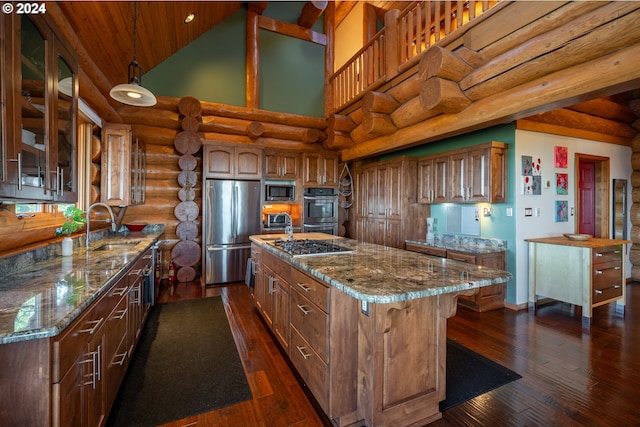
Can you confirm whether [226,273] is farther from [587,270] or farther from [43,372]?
[587,270]

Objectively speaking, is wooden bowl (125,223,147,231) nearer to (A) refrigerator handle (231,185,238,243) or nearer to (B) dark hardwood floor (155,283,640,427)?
(A) refrigerator handle (231,185,238,243)

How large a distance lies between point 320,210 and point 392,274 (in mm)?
4032

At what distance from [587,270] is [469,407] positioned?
8.65ft

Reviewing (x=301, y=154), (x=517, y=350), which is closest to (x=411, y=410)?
(x=517, y=350)

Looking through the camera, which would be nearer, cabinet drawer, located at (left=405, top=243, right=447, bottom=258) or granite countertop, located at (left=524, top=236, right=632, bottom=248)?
granite countertop, located at (left=524, top=236, right=632, bottom=248)

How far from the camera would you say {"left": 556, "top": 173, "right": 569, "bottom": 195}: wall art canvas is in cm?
428

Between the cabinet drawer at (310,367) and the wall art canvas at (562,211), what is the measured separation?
4.30m

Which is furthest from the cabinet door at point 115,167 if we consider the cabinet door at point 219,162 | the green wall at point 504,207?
the green wall at point 504,207

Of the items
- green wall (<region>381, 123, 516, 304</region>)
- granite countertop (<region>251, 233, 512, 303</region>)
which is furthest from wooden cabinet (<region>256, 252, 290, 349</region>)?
green wall (<region>381, 123, 516, 304</region>)

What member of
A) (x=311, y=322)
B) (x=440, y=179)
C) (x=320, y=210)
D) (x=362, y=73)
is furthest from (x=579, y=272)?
(x=362, y=73)

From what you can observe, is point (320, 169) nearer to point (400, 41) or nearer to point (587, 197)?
point (400, 41)

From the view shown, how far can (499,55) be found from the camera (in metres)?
2.85

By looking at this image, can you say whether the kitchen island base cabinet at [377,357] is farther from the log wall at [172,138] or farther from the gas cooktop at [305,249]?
the log wall at [172,138]

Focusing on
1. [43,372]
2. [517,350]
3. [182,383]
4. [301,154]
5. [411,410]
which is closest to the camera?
[43,372]
